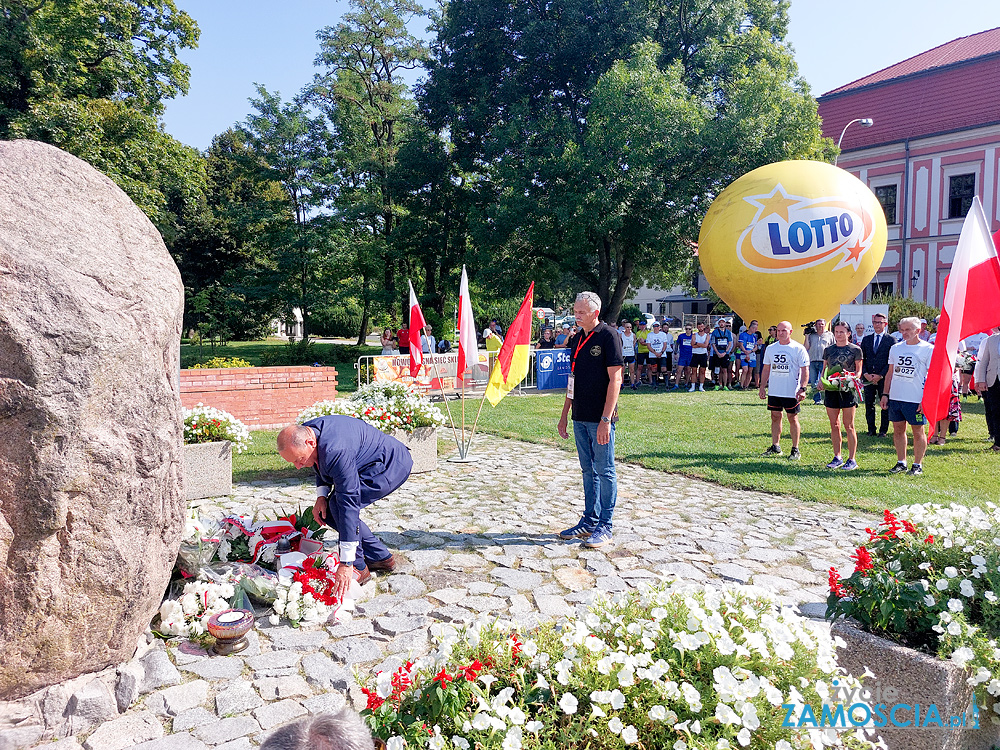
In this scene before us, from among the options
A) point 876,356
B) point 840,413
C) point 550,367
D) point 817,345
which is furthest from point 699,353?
point 840,413

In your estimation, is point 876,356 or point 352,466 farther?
point 876,356

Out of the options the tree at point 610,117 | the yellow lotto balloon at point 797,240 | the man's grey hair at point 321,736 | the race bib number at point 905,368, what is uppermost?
the tree at point 610,117

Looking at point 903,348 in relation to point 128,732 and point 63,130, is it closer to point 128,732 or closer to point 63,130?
point 128,732

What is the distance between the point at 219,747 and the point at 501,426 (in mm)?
10136

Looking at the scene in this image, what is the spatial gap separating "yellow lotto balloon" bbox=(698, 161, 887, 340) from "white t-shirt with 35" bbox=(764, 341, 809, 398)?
4.29 meters

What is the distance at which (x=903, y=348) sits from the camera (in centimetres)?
894

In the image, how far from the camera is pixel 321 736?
1.46 meters

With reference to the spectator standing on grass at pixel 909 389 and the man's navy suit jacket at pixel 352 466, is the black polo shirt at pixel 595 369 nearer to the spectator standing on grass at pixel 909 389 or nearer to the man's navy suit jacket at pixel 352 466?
the man's navy suit jacket at pixel 352 466

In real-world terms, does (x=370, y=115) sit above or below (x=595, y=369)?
above

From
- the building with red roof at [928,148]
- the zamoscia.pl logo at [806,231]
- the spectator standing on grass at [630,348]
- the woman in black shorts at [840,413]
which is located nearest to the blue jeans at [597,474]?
the woman in black shorts at [840,413]

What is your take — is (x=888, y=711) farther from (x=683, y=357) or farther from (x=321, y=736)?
(x=683, y=357)

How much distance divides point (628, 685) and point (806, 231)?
12696mm

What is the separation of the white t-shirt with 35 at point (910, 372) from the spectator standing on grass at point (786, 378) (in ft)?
3.61

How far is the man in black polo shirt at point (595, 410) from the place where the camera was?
6.08m
